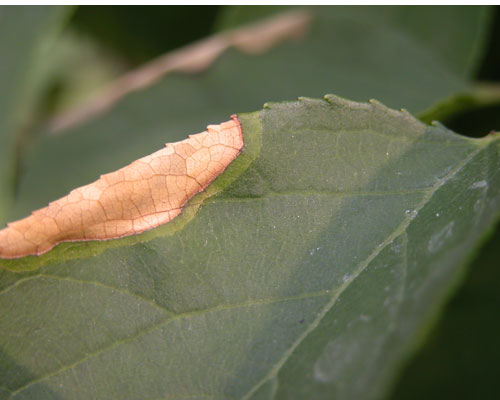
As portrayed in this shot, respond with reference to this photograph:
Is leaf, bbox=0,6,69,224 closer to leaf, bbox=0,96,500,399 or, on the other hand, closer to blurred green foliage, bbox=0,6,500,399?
blurred green foliage, bbox=0,6,500,399

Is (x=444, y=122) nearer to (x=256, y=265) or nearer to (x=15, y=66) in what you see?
(x=256, y=265)

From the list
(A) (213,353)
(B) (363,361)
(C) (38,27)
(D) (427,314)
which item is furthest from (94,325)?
(C) (38,27)

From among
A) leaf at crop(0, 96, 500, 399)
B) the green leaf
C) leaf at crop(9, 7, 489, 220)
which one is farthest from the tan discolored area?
the green leaf

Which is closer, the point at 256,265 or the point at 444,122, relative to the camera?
the point at 256,265

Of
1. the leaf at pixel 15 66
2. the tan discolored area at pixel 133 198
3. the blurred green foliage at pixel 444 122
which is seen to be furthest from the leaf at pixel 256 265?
the leaf at pixel 15 66

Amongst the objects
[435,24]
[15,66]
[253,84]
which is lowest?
[435,24]

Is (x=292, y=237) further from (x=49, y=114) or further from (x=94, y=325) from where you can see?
(x=49, y=114)

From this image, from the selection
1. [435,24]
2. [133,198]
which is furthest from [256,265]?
[435,24]
